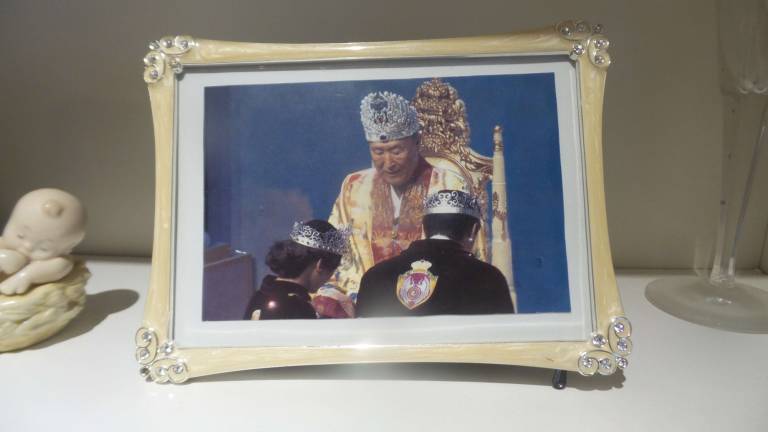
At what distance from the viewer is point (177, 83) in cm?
47

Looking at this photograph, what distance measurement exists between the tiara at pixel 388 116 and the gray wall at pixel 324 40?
17 cm

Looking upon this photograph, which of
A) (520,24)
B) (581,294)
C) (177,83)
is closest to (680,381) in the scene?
(581,294)

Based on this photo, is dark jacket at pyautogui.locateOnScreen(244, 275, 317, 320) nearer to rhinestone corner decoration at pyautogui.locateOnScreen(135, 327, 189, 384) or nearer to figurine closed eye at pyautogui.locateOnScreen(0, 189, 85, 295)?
rhinestone corner decoration at pyautogui.locateOnScreen(135, 327, 189, 384)

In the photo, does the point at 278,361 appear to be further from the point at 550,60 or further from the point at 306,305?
the point at 550,60

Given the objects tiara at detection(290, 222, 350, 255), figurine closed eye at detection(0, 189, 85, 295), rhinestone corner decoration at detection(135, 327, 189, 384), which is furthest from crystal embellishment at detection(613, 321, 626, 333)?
figurine closed eye at detection(0, 189, 85, 295)

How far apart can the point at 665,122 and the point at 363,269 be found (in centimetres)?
41

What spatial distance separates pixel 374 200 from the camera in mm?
478

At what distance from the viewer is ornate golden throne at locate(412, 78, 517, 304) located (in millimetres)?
471

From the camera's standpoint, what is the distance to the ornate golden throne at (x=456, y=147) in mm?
471

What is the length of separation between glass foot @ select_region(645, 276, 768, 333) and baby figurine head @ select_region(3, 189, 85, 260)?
23.4 inches

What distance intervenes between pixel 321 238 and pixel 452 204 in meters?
0.12

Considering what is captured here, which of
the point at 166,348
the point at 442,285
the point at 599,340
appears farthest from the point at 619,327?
the point at 166,348

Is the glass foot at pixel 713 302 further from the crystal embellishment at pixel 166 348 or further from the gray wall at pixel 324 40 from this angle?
the crystal embellishment at pixel 166 348

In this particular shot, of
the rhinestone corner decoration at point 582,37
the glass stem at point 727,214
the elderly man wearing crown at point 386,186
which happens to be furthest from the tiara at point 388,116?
the glass stem at point 727,214
